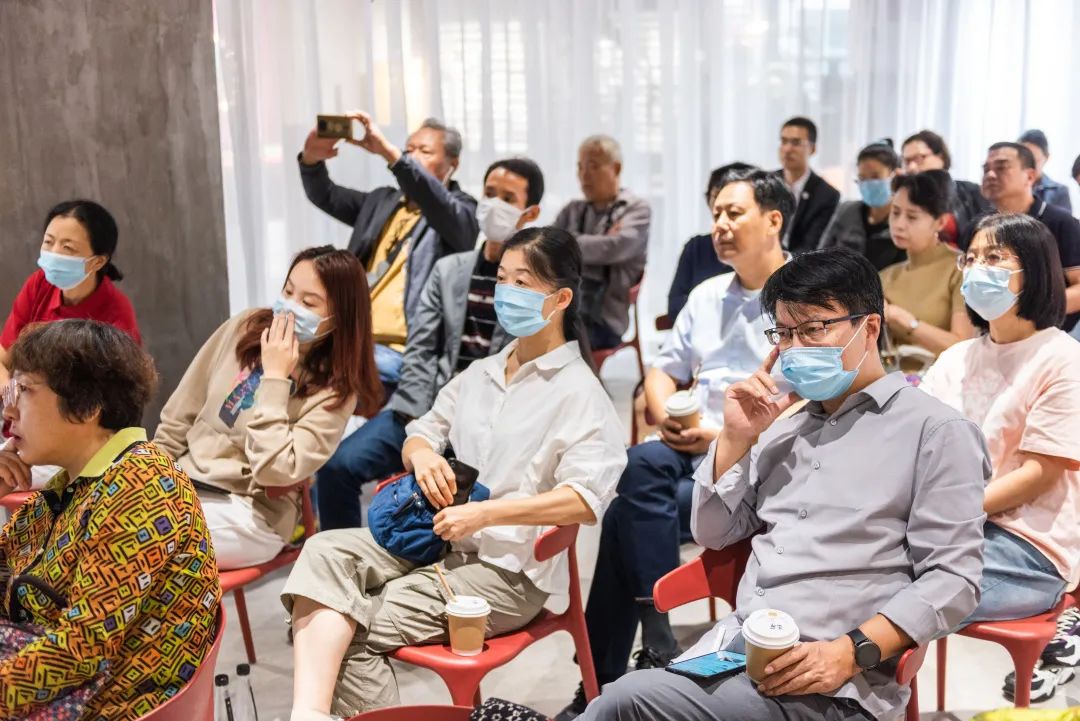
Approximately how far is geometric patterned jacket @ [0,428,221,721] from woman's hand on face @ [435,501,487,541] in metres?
0.59

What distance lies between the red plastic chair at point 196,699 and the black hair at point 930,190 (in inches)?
115

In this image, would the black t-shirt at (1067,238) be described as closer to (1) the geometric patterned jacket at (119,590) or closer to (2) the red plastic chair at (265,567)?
(2) the red plastic chair at (265,567)

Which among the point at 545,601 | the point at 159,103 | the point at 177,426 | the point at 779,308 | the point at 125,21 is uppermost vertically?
the point at 125,21

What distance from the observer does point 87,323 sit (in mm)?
2107

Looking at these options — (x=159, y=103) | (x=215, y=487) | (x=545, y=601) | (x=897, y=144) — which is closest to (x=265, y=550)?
(x=215, y=487)

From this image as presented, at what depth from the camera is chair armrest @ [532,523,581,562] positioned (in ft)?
8.25

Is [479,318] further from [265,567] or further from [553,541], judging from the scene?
[553,541]

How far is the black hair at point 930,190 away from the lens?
400cm

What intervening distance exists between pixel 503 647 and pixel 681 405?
90 centimetres

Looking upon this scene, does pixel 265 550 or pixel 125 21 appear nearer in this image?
pixel 265 550

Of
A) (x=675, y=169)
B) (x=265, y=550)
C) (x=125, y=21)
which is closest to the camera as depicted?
(x=265, y=550)

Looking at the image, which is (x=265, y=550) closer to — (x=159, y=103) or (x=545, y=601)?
(x=545, y=601)

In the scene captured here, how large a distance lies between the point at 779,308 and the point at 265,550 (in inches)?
61.2

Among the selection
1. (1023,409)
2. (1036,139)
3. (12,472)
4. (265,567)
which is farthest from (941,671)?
(1036,139)
